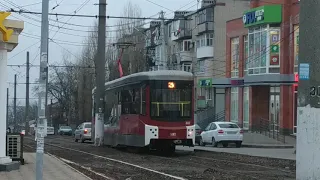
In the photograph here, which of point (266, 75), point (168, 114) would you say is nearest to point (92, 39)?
point (266, 75)

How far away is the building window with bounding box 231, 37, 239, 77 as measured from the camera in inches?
1986

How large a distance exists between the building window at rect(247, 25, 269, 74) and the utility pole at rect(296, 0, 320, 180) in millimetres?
31817

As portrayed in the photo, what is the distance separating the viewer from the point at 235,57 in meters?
50.8

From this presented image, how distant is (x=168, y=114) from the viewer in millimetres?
23141

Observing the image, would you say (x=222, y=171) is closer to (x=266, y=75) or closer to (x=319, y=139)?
(x=319, y=139)

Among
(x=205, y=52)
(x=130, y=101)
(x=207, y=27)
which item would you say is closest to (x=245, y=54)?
(x=205, y=52)

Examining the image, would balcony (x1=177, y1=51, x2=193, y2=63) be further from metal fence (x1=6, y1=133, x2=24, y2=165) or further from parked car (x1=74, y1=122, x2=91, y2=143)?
metal fence (x1=6, y1=133, x2=24, y2=165)

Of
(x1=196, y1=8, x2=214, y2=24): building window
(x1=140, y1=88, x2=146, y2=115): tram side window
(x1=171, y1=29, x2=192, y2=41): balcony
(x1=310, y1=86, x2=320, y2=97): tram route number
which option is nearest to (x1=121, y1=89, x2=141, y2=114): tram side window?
(x1=140, y1=88, x2=146, y2=115): tram side window

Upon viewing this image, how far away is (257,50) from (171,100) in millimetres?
22610

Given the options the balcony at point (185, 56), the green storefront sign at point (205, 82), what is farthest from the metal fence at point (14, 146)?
the balcony at point (185, 56)

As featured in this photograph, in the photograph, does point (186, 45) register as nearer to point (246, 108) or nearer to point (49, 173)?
point (246, 108)

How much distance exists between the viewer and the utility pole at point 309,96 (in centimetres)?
1102

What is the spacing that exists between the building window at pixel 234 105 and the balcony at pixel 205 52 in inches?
538

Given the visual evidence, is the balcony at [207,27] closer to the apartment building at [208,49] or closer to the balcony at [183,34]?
the apartment building at [208,49]
